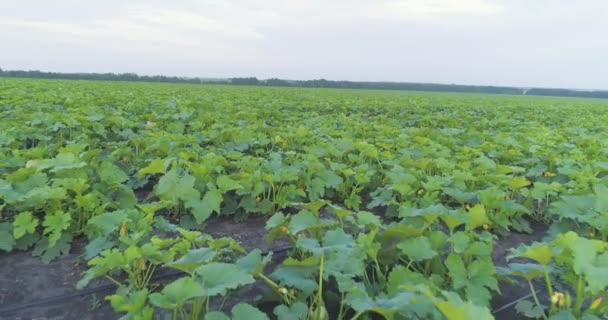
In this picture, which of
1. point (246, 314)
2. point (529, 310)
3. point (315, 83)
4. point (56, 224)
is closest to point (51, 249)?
point (56, 224)

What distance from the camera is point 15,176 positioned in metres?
2.81

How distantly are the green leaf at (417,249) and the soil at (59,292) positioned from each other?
447mm

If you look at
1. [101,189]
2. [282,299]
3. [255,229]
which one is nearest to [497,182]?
[255,229]

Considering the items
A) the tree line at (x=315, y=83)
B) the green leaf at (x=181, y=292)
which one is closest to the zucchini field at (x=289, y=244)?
the green leaf at (x=181, y=292)

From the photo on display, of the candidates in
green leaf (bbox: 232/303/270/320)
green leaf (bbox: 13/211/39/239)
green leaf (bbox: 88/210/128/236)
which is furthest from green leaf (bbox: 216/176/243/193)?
green leaf (bbox: 232/303/270/320)

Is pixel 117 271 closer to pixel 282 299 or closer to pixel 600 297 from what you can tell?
pixel 282 299

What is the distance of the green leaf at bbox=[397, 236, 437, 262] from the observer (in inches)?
78.0

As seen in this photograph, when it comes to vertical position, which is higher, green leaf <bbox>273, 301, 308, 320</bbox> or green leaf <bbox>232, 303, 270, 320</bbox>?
green leaf <bbox>232, 303, 270, 320</bbox>

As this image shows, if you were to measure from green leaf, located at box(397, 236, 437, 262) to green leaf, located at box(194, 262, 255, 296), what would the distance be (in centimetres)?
77

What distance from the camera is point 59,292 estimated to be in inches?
83.9

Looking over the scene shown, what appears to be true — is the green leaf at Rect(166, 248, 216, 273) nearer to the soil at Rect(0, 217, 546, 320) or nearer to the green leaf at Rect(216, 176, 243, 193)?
the soil at Rect(0, 217, 546, 320)

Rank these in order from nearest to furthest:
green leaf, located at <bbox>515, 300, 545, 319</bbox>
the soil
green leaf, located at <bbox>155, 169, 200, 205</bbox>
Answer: green leaf, located at <bbox>515, 300, 545, 319</bbox> → the soil → green leaf, located at <bbox>155, 169, 200, 205</bbox>

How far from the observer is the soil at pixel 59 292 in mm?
1971

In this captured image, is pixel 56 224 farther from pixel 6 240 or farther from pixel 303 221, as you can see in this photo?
pixel 303 221
